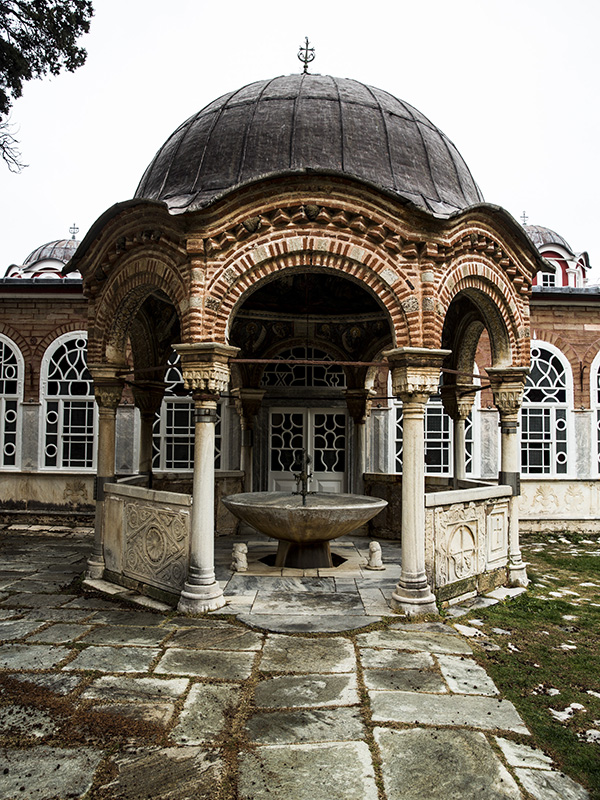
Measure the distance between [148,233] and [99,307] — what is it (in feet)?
4.49

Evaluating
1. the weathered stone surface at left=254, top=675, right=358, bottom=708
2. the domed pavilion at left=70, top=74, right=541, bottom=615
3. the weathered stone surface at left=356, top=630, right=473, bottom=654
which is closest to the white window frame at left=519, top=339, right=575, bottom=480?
the domed pavilion at left=70, top=74, right=541, bottom=615

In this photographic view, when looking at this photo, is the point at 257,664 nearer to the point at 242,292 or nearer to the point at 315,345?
the point at 242,292

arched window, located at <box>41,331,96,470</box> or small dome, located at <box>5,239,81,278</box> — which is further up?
small dome, located at <box>5,239,81,278</box>

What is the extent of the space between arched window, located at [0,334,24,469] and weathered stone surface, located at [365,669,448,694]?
9845mm

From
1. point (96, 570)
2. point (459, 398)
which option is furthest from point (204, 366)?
point (459, 398)

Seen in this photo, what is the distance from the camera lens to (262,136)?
24.7 ft

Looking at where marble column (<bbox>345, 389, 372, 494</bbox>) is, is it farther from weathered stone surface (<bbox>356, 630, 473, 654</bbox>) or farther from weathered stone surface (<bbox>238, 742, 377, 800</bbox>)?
weathered stone surface (<bbox>238, 742, 377, 800</bbox>)

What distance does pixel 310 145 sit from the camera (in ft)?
24.3

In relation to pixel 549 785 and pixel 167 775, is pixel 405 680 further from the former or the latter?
pixel 167 775

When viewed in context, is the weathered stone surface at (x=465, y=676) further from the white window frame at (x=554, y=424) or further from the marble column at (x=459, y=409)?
the white window frame at (x=554, y=424)

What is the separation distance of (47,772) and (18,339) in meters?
10.3

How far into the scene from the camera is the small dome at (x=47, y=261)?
20016 mm

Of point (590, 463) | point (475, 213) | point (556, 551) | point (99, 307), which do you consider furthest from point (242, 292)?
point (590, 463)

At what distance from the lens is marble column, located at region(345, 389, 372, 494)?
10664 millimetres
